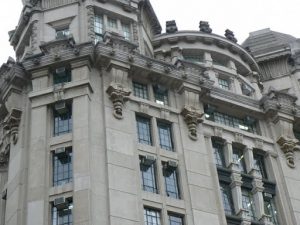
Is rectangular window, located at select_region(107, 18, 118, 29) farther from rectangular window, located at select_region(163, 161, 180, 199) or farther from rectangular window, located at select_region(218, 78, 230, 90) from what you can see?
rectangular window, located at select_region(163, 161, 180, 199)

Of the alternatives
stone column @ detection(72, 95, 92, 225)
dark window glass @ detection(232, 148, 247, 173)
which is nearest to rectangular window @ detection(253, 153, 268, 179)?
dark window glass @ detection(232, 148, 247, 173)

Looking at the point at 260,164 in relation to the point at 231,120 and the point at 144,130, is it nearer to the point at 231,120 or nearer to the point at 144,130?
the point at 231,120

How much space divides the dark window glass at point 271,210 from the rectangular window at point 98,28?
1640cm

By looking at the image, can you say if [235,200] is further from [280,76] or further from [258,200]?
[280,76]

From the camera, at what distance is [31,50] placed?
157 ft

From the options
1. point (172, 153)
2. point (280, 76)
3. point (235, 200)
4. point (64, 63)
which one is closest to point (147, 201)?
point (172, 153)

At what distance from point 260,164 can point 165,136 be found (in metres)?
8.29

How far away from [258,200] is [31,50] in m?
19.2

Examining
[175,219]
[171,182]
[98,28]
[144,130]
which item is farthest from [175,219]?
[98,28]

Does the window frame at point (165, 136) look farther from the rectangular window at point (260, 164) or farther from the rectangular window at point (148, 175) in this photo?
the rectangular window at point (260, 164)

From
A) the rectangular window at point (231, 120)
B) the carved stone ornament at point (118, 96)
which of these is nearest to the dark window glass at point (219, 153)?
the rectangular window at point (231, 120)

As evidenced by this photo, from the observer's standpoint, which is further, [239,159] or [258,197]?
[239,159]

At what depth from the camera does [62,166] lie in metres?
39.1

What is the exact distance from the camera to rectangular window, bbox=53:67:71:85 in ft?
143
